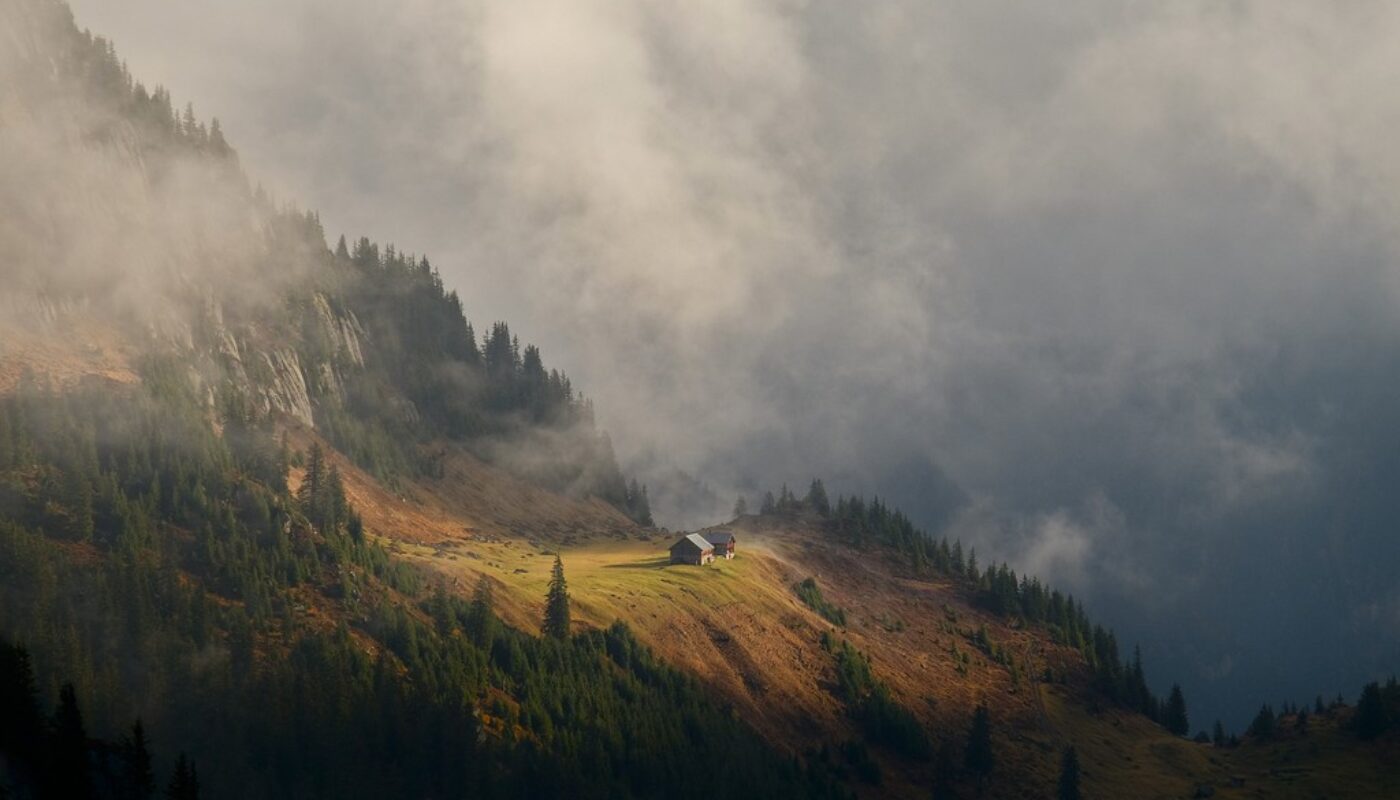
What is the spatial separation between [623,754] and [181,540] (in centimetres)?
7131

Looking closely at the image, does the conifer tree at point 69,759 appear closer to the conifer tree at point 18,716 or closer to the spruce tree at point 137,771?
the conifer tree at point 18,716

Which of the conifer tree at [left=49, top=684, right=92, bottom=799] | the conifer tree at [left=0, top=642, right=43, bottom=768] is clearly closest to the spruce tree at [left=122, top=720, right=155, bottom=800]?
the conifer tree at [left=49, top=684, right=92, bottom=799]

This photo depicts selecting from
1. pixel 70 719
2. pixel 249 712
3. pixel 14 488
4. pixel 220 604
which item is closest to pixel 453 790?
pixel 249 712

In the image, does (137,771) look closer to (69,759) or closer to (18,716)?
(69,759)

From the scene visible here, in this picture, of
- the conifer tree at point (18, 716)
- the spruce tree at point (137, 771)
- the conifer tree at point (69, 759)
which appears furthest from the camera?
the spruce tree at point (137, 771)

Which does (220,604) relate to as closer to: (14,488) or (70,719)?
(14,488)

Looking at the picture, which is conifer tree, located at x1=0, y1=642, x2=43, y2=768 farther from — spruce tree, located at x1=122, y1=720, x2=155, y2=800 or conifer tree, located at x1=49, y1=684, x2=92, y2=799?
spruce tree, located at x1=122, y1=720, x2=155, y2=800

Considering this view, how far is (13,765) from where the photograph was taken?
91.2 m

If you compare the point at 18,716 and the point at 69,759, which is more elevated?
the point at 18,716

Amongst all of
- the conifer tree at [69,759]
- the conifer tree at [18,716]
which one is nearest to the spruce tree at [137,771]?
the conifer tree at [69,759]

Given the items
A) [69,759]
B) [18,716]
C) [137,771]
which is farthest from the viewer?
[137,771]

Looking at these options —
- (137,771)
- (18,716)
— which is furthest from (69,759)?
(137,771)

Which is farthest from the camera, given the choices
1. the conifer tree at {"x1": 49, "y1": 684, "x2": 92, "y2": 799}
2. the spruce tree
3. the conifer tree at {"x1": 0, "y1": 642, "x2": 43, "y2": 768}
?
the spruce tree

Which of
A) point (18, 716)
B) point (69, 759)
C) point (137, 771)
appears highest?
point (18, 716)
